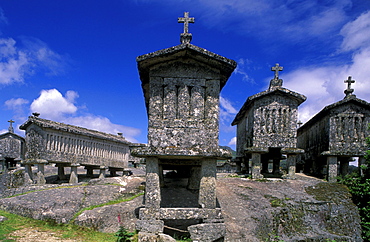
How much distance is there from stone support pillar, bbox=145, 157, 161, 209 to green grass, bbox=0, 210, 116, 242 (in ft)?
5.10

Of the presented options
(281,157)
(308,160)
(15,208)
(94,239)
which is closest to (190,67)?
(94,239)

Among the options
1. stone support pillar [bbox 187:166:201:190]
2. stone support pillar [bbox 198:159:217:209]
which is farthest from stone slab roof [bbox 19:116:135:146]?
stone support pillar [bbox 198:159:217:209]

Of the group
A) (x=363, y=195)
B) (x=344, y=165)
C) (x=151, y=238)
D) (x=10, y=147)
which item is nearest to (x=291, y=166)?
(x=344, y=165)

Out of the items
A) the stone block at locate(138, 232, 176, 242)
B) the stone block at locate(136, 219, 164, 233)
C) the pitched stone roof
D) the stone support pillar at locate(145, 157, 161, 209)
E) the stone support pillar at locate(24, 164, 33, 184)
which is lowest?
the stone block at locate(138, 232, 176, 242)

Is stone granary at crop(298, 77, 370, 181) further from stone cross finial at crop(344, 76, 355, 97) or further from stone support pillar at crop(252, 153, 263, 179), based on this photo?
stone support pillar at crop(252, 153, 263, 179)

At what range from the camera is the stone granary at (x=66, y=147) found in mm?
14773

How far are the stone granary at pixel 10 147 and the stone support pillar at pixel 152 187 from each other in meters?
25.5

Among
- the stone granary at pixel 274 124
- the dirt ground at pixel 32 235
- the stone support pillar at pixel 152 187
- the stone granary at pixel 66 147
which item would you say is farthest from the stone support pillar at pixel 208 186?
the stone granary at pixel 66 147

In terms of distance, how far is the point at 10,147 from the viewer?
94.1ft

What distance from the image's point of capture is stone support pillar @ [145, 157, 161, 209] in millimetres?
8375

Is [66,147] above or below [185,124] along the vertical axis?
below

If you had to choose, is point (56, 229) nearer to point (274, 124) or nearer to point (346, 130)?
point (274, 124)

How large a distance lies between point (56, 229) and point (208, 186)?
5.20 m

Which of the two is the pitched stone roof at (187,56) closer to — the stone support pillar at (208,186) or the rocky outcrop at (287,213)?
the stone support pillar at (208,186)
